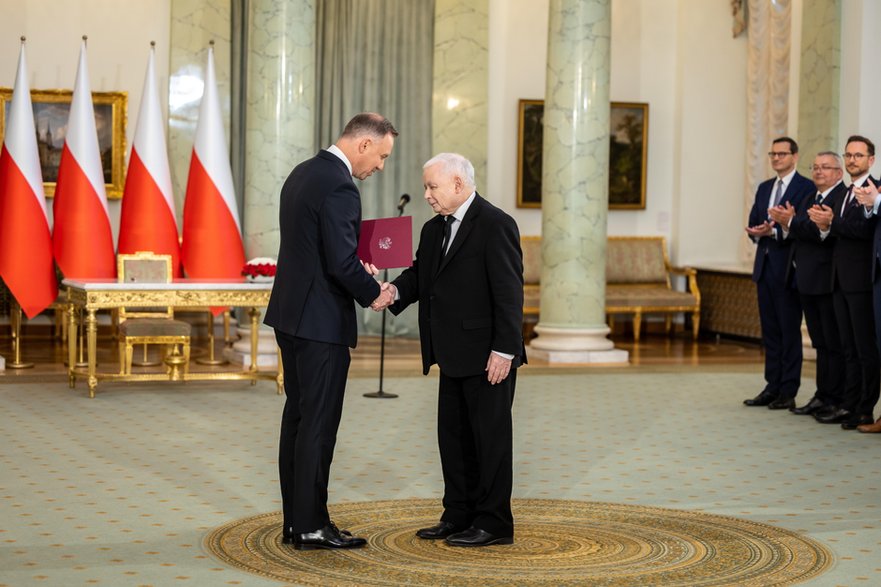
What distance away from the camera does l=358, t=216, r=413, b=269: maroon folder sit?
522cm

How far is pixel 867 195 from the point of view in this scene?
8.31m

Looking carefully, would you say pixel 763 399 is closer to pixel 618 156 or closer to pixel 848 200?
pixel 848 200

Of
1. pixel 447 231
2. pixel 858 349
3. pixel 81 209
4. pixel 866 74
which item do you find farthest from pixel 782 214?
pixel 81 209

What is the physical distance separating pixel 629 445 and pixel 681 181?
Answer: 9.30 meters

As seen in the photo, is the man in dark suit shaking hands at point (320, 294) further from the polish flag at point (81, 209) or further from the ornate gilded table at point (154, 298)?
the polish flag at point (81, 209)

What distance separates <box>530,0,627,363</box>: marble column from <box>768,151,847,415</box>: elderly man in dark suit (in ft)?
11.1

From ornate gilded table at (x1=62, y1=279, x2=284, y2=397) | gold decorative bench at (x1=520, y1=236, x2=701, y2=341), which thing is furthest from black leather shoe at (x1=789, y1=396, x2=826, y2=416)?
gold decorative bench at (x1=520, y1=236, x2=701, y2=341)

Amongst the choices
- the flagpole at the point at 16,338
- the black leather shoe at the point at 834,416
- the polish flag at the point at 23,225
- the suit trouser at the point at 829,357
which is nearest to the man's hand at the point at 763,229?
the suit trouser at the point at 829,357

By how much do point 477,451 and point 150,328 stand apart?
18.6ft

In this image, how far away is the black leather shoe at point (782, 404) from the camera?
9742mm

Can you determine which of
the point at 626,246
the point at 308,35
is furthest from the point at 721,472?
the point at 626,246

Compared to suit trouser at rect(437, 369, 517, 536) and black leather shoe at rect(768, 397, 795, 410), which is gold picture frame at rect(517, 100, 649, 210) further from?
suit trouser at rect(437, 369, 517, 536)

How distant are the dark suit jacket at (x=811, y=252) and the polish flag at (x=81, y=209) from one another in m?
6.08

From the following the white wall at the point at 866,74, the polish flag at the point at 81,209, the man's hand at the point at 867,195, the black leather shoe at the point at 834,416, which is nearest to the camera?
the man's hand at the point at 867,195
